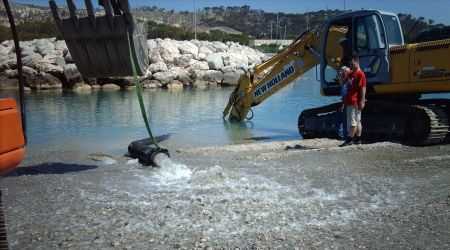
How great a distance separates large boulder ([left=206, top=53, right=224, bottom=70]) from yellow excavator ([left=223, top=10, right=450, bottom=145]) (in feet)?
108

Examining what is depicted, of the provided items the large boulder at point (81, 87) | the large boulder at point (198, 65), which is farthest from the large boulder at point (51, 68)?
the large boulder at point (198, 65)

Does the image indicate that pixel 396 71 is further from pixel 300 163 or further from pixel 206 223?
pixel 206 223

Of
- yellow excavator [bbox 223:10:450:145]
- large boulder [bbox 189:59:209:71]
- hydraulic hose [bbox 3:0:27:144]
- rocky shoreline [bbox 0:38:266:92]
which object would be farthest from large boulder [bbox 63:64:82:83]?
hydraulic hose [bbox 3:0:27:144]

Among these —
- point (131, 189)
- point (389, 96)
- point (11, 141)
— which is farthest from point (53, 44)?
point (11, 141)

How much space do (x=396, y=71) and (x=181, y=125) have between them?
8.17m

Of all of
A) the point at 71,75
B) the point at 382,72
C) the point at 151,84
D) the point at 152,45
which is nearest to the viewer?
the point at 382,72

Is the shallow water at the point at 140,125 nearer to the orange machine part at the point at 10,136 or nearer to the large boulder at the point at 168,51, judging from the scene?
the orange machine part at the point at 10,136

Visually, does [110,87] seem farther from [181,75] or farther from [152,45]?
[152,45]

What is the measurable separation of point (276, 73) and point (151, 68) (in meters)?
30.0

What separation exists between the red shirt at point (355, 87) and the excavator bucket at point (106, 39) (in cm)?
400

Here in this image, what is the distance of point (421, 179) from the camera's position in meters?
7.11

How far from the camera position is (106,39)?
8.49 metres

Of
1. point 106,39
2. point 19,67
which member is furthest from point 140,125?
point 19,67

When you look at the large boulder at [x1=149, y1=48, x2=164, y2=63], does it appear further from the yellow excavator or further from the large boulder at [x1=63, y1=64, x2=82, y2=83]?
the yellow excavator
